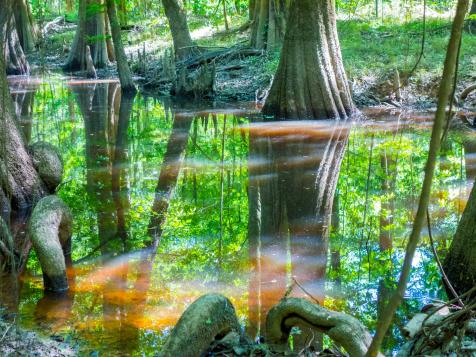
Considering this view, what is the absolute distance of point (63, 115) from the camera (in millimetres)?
17391

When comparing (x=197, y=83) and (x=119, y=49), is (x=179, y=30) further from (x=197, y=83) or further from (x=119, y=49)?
(x=197, y=83)

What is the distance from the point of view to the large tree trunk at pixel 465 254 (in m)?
5.35

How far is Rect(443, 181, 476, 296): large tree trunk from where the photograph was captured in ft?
17.6

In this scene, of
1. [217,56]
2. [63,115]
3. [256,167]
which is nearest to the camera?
[256,167]

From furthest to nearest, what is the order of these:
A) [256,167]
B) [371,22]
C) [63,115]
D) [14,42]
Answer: [14,42] < [371,22] < [63,115] < [256,167]

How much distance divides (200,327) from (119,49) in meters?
18.1

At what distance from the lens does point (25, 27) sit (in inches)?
1336

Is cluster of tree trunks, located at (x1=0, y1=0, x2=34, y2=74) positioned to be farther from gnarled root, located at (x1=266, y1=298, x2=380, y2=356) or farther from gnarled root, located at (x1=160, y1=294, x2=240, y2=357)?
gnarled root, located at (x1=266, y1=298, x2=380, y2=356)

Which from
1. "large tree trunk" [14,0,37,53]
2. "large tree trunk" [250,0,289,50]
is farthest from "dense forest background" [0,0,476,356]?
"large tree trunk" [14,0,37,53]

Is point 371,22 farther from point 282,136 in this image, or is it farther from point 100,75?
point 282,136

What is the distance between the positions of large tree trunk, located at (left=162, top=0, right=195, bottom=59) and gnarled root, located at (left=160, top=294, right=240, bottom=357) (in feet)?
68.2

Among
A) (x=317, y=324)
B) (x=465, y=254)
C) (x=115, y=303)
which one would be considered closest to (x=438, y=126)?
(x=317, y=324)

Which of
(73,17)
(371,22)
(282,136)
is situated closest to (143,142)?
(282,136)

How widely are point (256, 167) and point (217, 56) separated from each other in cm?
1257
